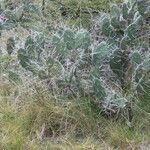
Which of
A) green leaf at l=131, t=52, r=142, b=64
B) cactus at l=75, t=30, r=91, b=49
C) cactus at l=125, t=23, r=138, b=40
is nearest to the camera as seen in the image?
green leaf at l=131, t=52, r=142, b=64

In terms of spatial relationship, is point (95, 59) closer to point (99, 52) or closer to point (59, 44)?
point (99, 52)

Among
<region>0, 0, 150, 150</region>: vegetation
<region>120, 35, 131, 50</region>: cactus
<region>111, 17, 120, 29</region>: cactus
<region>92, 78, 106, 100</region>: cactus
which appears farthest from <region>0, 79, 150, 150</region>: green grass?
<region>111, 17, 120, 29</region>: cactus

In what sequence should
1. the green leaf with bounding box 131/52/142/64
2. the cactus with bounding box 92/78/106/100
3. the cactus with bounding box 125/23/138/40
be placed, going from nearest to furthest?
1. the cactus with bounding box 92/78/106/100
2. the green leaf with bounding box 131/52/142/64
3. the cactus with bounding box 125/23/138/40

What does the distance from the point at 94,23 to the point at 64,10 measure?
Result: 0.64m

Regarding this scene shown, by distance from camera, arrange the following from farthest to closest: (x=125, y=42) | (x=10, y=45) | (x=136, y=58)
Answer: (x=10, y=45), (x=125, y=42), (x=136, y=58)

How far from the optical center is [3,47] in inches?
180

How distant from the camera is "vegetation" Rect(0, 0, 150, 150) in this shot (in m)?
3.50

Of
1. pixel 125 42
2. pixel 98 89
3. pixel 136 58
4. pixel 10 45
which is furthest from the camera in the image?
pixel 10 45

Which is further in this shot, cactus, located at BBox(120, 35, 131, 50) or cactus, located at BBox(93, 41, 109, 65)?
cactus, located at BBox(120, 35, 131, 50)

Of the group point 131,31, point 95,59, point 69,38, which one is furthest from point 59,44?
point 131,31

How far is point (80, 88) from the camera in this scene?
12.5ft

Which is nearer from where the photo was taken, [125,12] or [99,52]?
[99,52]

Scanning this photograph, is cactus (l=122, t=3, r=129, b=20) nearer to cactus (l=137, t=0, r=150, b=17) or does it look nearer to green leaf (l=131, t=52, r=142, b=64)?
cactus (l=137, t=0, r=150, b=17)

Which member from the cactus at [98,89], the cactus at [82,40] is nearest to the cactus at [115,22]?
the cactus at [82,40]
